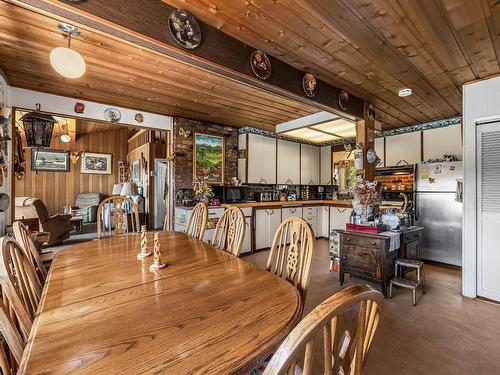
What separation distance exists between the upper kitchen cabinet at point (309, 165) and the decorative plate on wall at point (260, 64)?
12.1 ft

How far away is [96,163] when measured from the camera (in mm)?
7496

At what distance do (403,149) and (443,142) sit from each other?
607mm

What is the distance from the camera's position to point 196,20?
170cm

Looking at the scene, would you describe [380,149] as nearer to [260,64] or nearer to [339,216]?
[339,216]

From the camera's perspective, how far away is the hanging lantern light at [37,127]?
9.58 feet

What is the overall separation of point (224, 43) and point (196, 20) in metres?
0.26

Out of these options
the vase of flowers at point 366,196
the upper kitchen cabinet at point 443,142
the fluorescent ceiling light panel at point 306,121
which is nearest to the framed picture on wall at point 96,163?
the fluorescent ceiling light panel at point 306,121

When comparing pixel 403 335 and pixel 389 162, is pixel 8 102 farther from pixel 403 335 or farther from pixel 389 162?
pixel 389 162

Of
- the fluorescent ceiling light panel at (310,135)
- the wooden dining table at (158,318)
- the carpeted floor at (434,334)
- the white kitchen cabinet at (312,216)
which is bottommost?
the carpeted floor at (434,334)

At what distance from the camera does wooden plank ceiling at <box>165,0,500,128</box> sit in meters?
1.65

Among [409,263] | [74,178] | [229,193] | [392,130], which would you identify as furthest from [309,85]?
[74,178]

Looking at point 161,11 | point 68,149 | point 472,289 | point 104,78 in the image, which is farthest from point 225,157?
point 68,149

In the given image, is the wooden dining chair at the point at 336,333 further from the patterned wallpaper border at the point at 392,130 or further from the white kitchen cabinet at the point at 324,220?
the white kitchen cabinet at the point at 324,220

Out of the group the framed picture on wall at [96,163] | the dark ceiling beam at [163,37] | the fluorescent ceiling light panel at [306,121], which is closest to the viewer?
the dark ceiling beam at [163,37]
